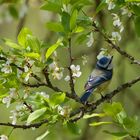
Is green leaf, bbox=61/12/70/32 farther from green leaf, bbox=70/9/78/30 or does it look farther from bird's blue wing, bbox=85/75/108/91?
bird's blue wing, bbox=85/75/108/91

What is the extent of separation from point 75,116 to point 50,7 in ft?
2.00

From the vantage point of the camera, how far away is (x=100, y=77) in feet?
13.6

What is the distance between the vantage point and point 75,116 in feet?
11.1

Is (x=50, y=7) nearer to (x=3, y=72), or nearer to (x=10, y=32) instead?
(x=3, y=72)

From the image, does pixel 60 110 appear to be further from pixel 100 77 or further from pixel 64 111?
pixel 100 77

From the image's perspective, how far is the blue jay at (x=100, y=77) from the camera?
393cm

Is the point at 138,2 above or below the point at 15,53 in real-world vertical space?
above

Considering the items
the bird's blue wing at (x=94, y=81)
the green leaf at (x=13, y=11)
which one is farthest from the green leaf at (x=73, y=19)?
the green leaf at (x=13, y=11)

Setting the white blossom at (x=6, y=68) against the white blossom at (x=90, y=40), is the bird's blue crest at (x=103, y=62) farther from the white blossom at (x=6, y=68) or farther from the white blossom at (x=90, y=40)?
the white blossom at (x=6, y=68)

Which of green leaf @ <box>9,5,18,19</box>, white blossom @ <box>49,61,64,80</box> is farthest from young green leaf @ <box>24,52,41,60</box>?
green leaf @ <box>9,5,18,19</box>

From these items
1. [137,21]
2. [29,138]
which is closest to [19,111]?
[137,21]

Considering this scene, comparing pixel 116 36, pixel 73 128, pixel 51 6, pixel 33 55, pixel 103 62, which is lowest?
pixel 73 128

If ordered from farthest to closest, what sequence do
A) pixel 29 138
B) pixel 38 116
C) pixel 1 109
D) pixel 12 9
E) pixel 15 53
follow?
pixel 1 109 → pixel 29 138 → pixel 12 9 → pixel 15 53 → pixel 38 116

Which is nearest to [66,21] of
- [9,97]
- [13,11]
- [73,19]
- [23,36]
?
[73,19]
